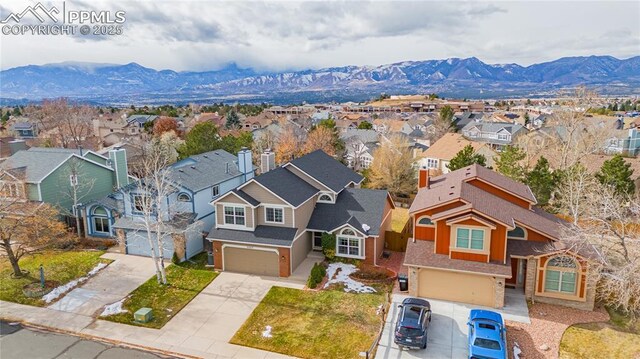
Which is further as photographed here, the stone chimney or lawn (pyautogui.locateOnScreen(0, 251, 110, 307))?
the stone chimney

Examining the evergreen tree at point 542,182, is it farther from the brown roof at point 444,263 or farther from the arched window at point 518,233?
the brown roof at point 444,263

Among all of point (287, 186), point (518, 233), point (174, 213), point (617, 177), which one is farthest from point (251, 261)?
point (617, 177)

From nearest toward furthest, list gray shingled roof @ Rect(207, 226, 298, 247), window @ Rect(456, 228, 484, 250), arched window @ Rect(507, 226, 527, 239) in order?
window @ Rect(456, 228, 484, 250) < arched window @ Rect(507, 226, 527, 239) < gray shingled roof @ Rect(207, 226, 298, 247)

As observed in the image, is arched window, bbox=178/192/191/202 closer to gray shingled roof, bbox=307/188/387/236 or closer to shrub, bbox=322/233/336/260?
gray shingled roof, bbox=307/188/387/236

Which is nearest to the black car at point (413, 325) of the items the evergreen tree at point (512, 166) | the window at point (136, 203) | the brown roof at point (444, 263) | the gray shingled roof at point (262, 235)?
the brown roof at point (444, 263)

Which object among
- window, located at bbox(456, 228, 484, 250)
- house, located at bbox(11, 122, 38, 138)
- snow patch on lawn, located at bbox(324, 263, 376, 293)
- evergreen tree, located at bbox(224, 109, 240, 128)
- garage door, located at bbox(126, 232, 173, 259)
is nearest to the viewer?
window, located at bbox(456, 228, 484, 250)

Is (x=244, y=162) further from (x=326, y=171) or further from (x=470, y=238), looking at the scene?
(x=470, y=238)

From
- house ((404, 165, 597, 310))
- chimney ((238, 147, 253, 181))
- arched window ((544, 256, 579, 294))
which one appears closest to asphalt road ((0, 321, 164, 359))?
house ((404, 165, 597, 310))
